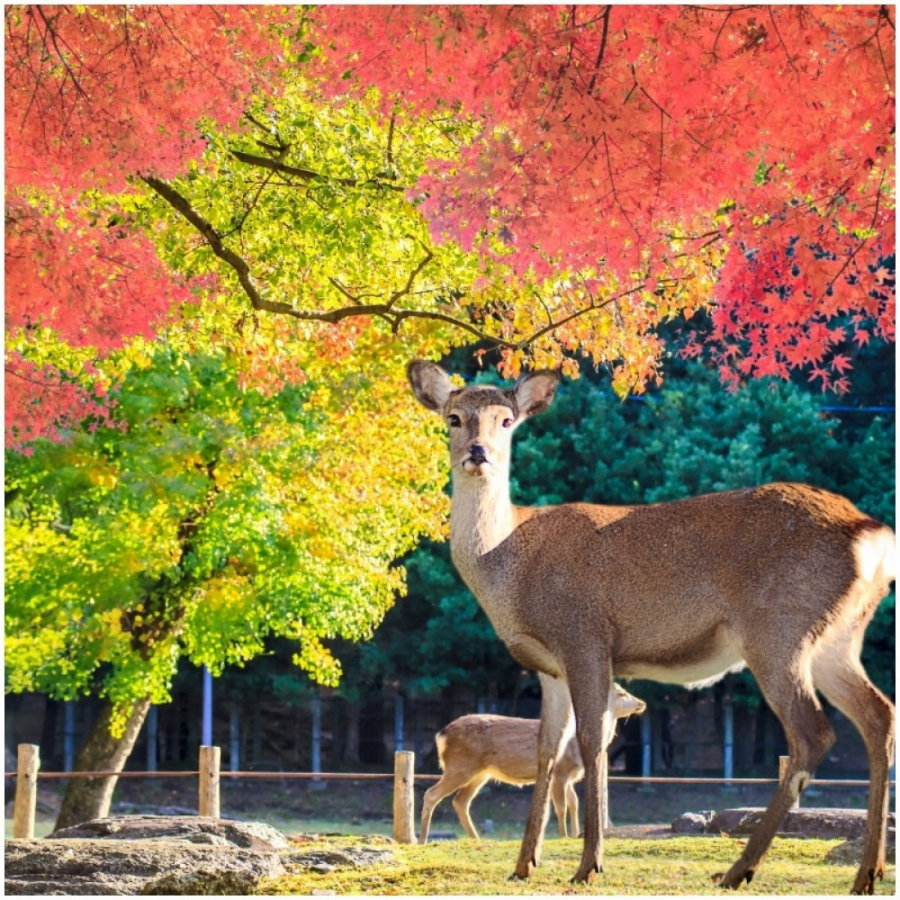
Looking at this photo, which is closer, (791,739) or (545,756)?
(791,739)

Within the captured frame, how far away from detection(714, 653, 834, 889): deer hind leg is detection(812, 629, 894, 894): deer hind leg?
0.47 feet

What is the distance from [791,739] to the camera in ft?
22.5

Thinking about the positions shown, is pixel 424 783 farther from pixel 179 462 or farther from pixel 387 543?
pixel 179 462

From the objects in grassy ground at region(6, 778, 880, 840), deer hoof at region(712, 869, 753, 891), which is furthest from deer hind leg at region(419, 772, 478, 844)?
grassy ground at region(6, 778, 880, 840)

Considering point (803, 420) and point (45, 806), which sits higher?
point (803, 420)

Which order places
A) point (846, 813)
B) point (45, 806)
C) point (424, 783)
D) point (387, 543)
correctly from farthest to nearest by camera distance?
point (424, 783)
point (45, 806)
point (387, 543)
point (846, 813)

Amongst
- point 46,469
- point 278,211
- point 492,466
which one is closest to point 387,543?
point 46,469

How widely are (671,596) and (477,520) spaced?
4.21 ft

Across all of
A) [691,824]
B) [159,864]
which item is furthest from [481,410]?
[691,824]

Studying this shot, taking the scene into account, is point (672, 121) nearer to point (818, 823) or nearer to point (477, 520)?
point (477, 520)

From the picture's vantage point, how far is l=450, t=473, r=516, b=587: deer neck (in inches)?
316

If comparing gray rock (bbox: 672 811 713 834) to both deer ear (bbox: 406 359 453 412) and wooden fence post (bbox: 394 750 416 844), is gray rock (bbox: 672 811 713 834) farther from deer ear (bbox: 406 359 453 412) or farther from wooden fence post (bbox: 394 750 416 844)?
deer ear (bbox: 406 359 453 412)

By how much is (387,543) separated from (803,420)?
42.3 ft

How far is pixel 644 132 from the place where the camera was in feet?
20.9
